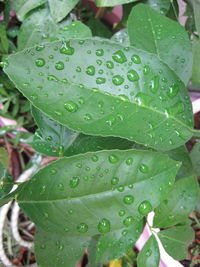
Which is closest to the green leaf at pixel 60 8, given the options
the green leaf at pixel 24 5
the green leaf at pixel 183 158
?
the green leaf at pixel 24 5

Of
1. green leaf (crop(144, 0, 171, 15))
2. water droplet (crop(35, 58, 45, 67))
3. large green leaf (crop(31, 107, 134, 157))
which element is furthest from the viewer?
green leaf (crop(144, 0, 171, 15))

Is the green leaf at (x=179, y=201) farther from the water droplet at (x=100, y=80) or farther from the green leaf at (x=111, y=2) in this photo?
the green leaf at (x=111, y=2)

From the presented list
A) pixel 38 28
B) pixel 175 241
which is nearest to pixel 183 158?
pixel 175 241

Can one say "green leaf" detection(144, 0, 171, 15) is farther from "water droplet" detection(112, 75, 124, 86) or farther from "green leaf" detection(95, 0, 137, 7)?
"water droplet" detection(112, 75, 124, 86)

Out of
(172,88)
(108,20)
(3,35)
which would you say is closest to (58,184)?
(172,88)

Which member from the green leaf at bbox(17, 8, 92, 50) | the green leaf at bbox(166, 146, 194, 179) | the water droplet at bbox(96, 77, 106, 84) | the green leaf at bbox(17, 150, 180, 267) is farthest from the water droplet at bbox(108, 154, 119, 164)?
the green leaf at bbox(17, 8, 92, 50)

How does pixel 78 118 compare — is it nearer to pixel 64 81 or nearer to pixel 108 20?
pixel 64 81
